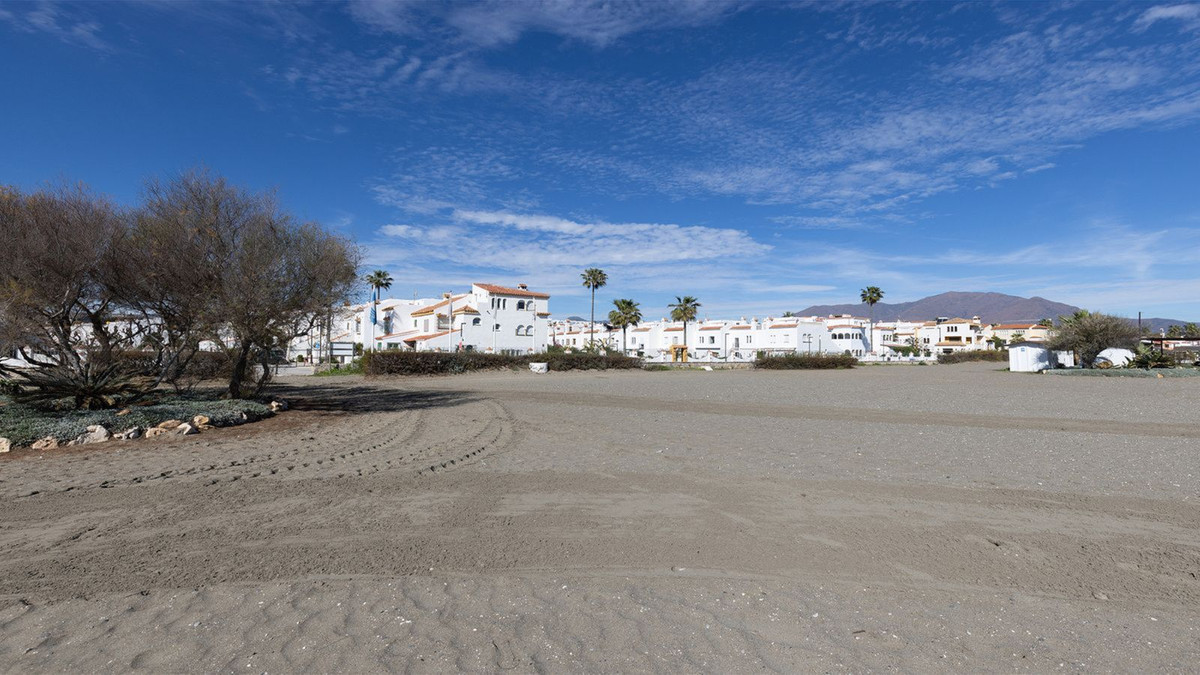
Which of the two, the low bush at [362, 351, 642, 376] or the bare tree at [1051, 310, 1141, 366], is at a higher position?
the bare tree at [1051, 310, 1141, 366]

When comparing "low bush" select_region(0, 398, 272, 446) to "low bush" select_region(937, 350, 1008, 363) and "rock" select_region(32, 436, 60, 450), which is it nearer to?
"rock" select_region(32, 436, 60, 450)

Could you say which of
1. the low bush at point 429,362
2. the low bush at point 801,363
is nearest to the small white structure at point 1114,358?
the low bush at point 801,363

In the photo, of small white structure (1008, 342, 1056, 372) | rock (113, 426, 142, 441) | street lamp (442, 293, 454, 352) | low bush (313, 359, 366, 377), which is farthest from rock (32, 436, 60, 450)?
small white structure (1008, 342, 1056, 372)

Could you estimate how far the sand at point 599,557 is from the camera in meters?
3.48

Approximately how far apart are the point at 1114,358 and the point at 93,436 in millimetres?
54774

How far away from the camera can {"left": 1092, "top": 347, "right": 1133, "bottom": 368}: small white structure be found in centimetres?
4028

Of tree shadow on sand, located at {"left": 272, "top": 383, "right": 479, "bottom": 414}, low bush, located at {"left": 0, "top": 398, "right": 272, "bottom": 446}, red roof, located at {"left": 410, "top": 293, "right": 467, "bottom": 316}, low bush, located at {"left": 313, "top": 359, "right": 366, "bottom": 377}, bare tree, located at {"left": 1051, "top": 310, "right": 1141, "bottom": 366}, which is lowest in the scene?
tree shadow on sand, located at {"left": 272, "top": 383, "right": 479, "bottom": 414}

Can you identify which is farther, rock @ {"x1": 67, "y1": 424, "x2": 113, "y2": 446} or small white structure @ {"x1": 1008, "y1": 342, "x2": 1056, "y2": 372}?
small white structure @ {"x1": 1008, "y1": 342, "x2": 1056, "y2": 372}

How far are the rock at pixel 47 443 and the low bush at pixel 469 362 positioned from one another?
25.0 m

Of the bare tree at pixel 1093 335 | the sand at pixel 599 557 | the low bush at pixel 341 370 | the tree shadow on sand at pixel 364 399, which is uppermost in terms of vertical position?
the bare tree at pixel 1093 335

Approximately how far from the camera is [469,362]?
130ft

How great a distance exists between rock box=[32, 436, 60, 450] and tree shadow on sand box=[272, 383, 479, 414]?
6.14 metres

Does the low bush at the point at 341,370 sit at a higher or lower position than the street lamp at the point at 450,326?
lower

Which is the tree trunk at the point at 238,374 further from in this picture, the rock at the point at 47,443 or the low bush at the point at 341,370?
the low bush at the point at 341,370
